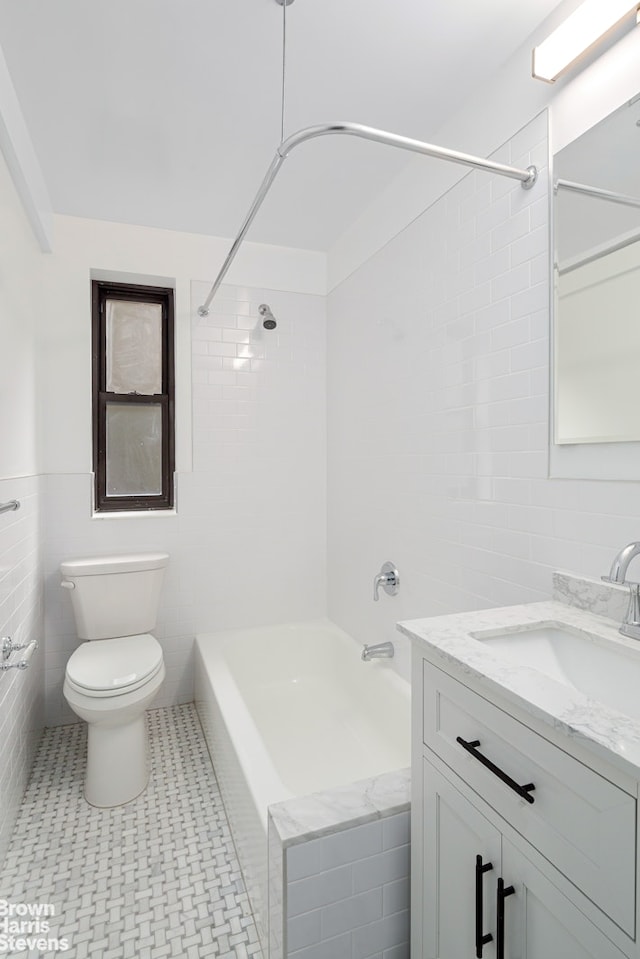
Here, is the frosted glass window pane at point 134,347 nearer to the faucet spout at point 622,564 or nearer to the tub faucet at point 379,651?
the tub faucet at point 379,651

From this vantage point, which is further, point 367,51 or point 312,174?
point 312,174

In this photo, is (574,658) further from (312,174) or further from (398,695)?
(312,174)

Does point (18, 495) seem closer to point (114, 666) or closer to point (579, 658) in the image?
point (114, 666)

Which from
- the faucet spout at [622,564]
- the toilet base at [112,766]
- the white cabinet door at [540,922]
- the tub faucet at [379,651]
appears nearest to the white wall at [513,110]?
the faucet spout at [622,564]

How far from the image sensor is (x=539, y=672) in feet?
3.10

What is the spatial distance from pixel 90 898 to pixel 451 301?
2305 millimetres

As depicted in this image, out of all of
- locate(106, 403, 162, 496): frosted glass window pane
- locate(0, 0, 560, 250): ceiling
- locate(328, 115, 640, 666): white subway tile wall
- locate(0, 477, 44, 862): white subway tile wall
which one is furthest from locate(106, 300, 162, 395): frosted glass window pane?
locate(328, 115, 640, 666): white subway tile wall

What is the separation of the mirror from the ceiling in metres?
0.50

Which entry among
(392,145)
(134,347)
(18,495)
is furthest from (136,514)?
(392,145)

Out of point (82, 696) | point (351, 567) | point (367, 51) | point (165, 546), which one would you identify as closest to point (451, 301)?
point (367, 51)

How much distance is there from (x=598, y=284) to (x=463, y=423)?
24.6 inches

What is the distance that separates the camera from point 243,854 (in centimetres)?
161

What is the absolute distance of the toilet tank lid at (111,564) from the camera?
7.60ft

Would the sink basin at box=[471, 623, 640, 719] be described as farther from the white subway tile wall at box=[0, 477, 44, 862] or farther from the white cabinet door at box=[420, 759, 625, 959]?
the white subway tile wall at box=[0, 477, 44, 862]
